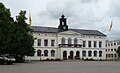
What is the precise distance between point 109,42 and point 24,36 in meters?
81.8

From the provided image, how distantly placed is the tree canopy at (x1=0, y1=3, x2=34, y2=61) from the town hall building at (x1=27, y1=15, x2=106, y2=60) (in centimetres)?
2884

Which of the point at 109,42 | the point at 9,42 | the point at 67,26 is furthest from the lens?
the point at 109,42

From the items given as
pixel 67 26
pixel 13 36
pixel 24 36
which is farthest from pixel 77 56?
pixel 13 36

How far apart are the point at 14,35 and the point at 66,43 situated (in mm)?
40889

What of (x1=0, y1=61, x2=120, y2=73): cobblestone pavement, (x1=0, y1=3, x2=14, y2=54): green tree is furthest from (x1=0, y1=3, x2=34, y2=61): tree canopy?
(x1=0, y1=61, x2=120, y2=73): cobblestone pavement

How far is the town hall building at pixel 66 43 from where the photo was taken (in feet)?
268

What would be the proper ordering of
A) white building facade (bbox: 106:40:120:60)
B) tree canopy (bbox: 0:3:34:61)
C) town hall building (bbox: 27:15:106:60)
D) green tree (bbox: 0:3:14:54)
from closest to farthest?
green tree (bbox: 0:3:14:54), tree canopy (bbox: 0:3:34:61), town hall building (bbox: 27:15:106:60), white building facade (bbox: 106:40:120:60)

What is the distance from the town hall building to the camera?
81562 mm

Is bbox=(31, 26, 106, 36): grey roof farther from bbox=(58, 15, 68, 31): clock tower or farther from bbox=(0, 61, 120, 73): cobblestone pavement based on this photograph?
bbox=(0, 61, 120, 73): cobblestone pavement

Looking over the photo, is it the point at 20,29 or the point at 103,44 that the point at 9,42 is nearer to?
the point at 20,29

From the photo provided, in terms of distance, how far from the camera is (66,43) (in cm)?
8350

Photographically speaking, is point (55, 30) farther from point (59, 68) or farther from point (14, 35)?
point (59, 68)

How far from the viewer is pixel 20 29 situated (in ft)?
160

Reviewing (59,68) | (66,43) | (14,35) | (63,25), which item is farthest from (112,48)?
(59,68)
